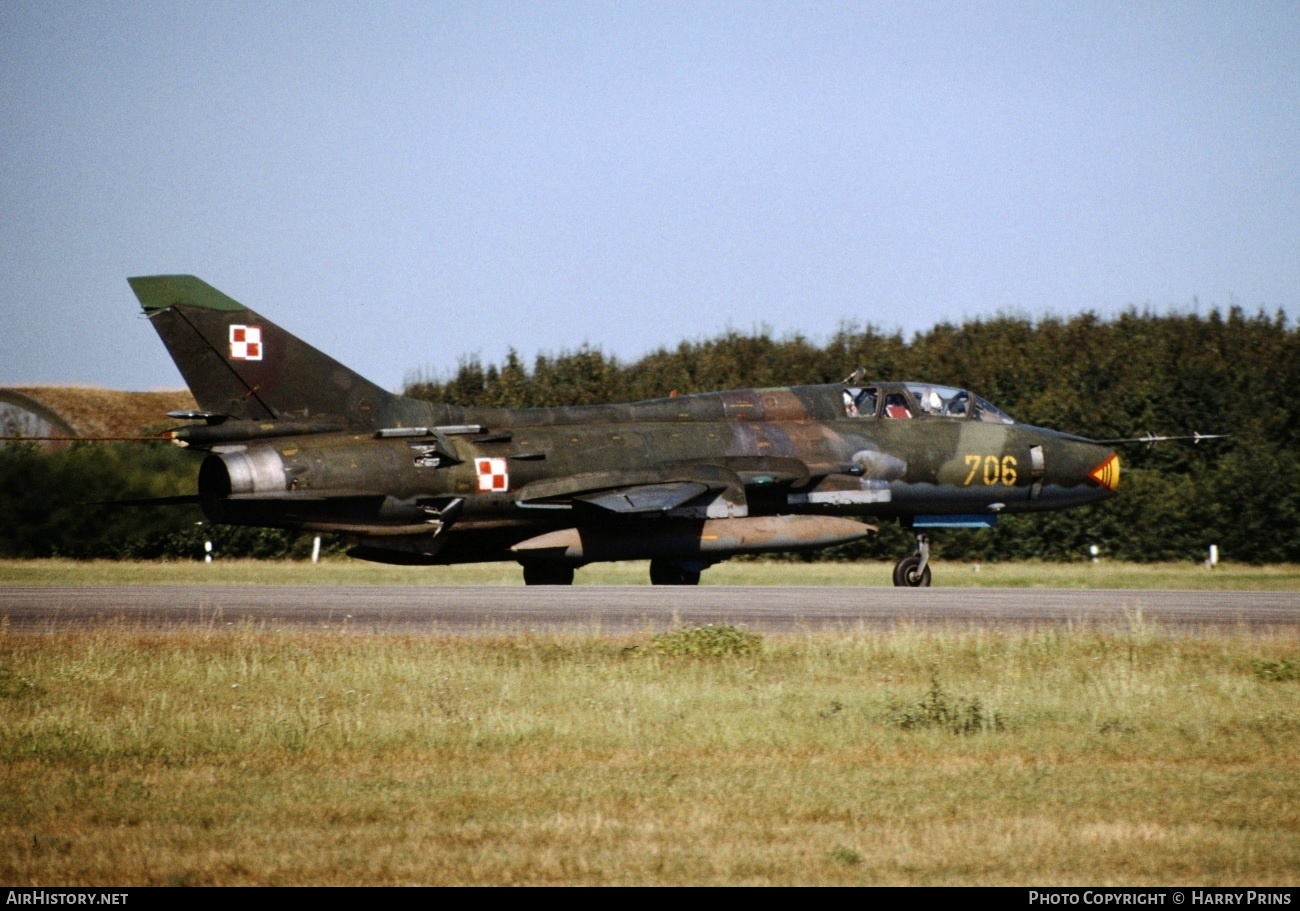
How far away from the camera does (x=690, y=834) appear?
8102 millimetres

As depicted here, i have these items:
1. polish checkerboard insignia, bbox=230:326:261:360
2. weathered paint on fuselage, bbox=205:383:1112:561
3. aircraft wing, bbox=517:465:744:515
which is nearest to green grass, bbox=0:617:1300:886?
weathered paint on fuselage, bbox=205:383:1112:561

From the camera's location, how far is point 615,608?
19969mm

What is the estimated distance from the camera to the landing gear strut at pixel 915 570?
25.5m

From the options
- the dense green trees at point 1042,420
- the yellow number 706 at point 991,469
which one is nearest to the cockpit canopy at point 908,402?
the yellow number 706 at point 991,469

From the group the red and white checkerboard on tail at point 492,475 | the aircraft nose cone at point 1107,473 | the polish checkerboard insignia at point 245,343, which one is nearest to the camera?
the polish checkerboard insignia at point 245,343

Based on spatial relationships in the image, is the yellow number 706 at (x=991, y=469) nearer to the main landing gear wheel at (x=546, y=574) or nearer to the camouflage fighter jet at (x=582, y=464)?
the camouflage fighter jet at (x=582, y=464)

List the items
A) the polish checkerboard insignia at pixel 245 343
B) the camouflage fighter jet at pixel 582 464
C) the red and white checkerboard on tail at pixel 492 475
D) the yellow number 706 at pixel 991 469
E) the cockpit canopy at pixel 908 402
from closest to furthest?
1. the camouflage fighter jet at pixel 582 464
2. the polish checkerboard insignia at pixel 245 343
3. the red and white checkerboard on tail at pixel 492 475
4. the yellow number 706 at pixel 991 469
5. the cockpit canopy at pixel 908 402

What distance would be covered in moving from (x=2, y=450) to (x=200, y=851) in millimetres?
24959

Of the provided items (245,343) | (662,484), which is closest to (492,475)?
(662,484)

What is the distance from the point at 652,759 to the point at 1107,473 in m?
18.5

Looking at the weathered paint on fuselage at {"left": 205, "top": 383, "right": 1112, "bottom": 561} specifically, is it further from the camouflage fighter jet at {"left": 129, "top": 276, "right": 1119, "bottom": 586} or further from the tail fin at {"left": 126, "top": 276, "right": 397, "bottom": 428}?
the tail fin at {"left": 126, "top": 276, "right": 397, "bottom": 428}

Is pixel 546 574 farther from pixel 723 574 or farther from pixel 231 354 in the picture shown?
pixel 723 574

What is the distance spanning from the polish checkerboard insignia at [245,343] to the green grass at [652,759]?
21.1 ft

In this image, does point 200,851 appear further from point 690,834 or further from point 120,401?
point 120,401
